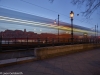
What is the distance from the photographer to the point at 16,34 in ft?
33.5

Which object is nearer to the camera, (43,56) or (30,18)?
(43,56)

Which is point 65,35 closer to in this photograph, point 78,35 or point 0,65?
point 78,35

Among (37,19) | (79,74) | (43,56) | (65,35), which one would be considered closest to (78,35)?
(65,35)

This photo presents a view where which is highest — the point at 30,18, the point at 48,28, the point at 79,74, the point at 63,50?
the point at 30,18

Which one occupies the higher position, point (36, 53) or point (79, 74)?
point (36, 53)

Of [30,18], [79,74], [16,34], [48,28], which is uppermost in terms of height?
[30,18]

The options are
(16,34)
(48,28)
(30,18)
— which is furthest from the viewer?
(48,28)

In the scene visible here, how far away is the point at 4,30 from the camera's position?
9242 mm

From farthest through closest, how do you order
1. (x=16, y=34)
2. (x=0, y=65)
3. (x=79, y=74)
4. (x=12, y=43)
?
(x=12, y=43), (x=16, y=34), (x=0, y=65), (x=79, y=74)

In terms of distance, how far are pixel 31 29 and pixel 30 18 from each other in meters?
1.47

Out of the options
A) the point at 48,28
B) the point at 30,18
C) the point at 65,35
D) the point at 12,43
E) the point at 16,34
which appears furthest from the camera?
the point at 65,35

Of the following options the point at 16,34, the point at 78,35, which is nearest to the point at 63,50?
the point at 16,34

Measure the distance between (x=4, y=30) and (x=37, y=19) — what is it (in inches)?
214

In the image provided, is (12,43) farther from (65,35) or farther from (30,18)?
(65,35)
